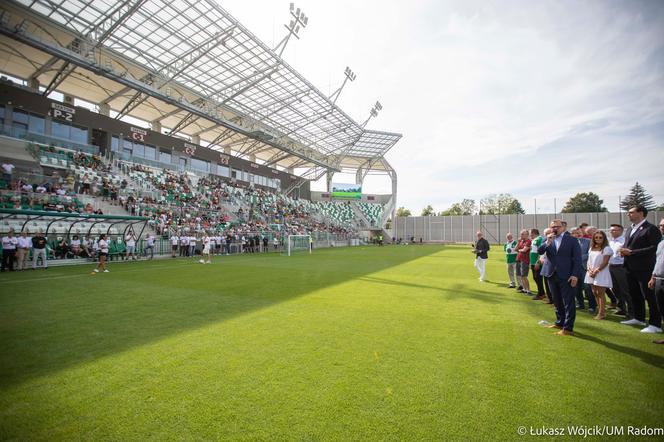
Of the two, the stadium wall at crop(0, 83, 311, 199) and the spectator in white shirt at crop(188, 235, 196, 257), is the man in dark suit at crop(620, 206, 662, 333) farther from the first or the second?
the stadium wall at crop(0, 83, 311, 199)

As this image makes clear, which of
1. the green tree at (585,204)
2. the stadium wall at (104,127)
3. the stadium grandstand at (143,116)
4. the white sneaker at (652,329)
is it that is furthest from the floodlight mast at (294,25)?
the green tree at (585,204)

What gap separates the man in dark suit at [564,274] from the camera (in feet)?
16.4

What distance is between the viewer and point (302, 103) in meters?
34.6

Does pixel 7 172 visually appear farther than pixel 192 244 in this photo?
No

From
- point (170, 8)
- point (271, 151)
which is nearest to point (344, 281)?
point (170, 8)

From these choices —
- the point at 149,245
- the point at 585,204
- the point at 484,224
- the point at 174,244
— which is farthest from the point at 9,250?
the point at 585,204

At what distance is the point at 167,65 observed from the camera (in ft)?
82.2

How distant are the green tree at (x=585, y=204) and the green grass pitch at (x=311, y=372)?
7859 centimetres

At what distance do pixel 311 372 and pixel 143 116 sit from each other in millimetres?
38451

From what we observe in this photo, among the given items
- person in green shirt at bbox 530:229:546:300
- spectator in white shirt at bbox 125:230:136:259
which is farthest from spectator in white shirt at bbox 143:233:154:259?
person in green shirt at bbox 530:229:546:300

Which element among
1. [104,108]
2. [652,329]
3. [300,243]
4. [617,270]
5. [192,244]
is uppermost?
[104,108]

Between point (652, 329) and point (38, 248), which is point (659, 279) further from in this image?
point (38, 248)

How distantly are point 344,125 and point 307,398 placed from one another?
41533 millimetres

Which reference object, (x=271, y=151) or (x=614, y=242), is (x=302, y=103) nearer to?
(x=271, y=151)
